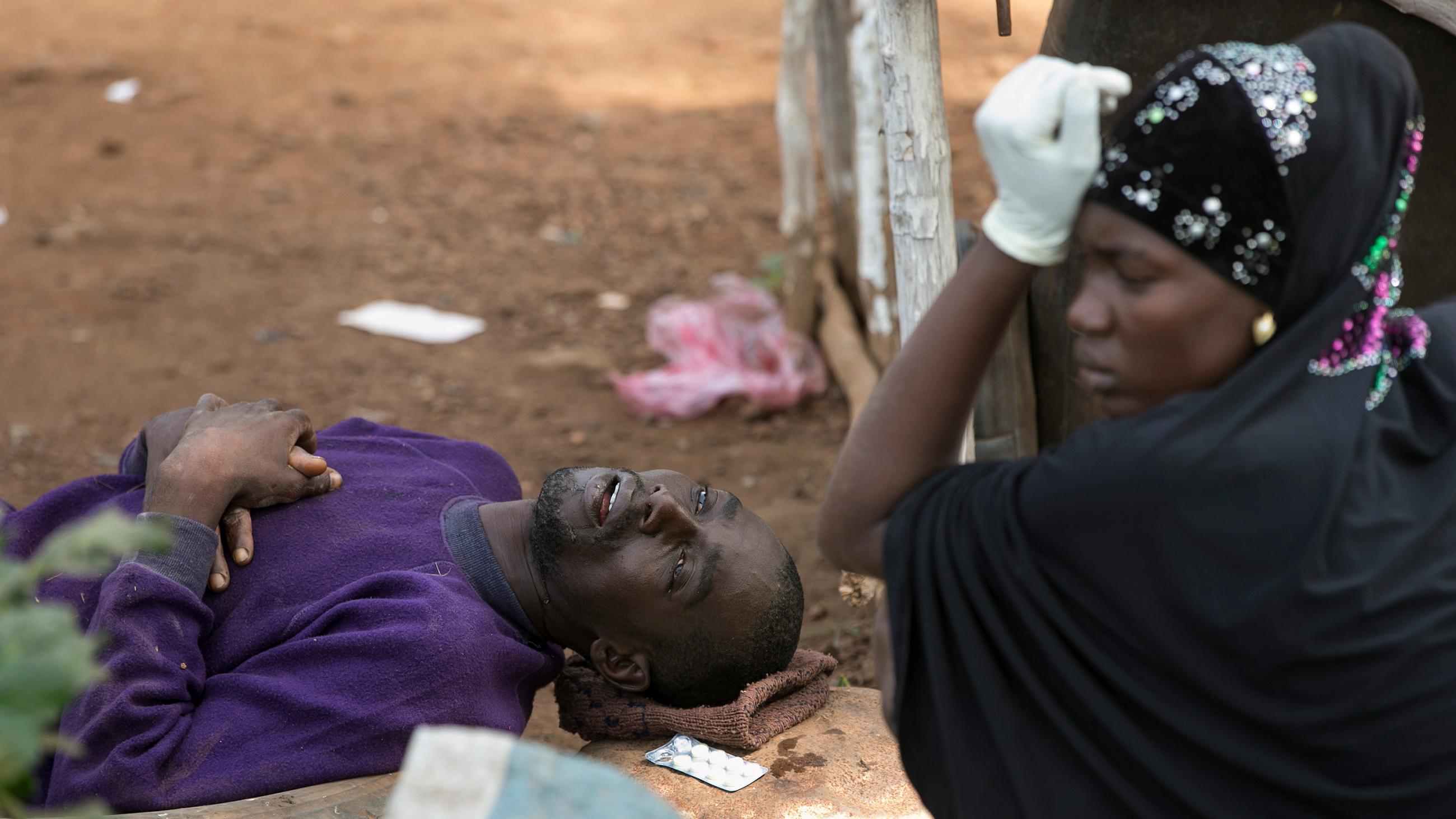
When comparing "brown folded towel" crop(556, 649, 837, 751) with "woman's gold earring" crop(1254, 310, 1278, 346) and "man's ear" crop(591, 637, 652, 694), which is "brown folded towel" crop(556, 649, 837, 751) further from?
"woman's gold earring" crop(1254, 310, 1278, 346)

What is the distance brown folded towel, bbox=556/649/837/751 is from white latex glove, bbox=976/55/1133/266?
148 cm

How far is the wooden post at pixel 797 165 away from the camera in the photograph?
531 centimetres

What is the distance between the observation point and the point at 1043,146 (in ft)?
4.93

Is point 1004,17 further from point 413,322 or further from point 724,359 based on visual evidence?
point 413,322

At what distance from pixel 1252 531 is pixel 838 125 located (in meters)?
4.59

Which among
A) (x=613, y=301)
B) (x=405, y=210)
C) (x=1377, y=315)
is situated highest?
(x=1377, y=315)

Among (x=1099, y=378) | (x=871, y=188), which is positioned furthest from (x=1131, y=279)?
(x=871, y=188)

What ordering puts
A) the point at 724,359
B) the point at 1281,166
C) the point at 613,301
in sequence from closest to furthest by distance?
1. the point at 1281,166
2. the point at 724,359
3. the point at 613,301

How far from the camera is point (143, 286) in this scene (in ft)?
20.1

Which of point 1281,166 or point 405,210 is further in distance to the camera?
point 405,210

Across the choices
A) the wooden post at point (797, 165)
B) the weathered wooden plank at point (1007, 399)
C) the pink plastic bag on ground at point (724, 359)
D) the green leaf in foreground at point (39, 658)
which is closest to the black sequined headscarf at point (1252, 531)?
the green leaf in foreground at point (39, 658)

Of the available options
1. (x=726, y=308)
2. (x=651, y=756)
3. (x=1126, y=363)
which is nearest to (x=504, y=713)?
(x=651, y=756)

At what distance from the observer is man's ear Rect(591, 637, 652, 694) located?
274 cm

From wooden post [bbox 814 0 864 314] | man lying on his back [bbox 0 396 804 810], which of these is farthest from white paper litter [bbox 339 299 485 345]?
man lying on his back [bbox 0 396 804 810]
